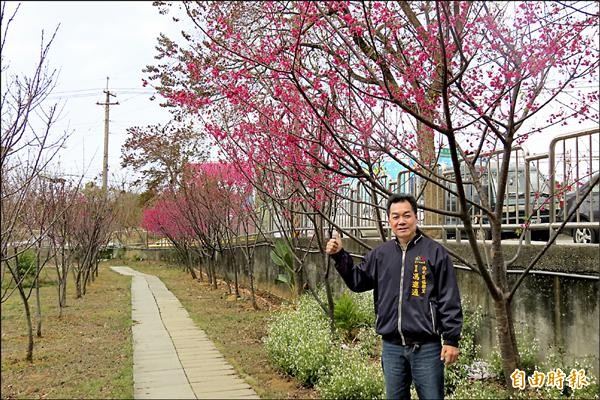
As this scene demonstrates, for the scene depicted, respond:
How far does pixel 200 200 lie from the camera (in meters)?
14.5

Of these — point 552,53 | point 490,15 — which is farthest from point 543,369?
point 490,15

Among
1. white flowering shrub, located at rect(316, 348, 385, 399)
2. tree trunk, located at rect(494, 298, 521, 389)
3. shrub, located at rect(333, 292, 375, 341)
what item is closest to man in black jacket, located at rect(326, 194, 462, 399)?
tree trunk, located at rect(494, 298, 521, 389)

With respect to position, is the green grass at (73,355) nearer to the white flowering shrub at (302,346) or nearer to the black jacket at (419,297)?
the white flowering shrub at (302,346)

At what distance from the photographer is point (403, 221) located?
3264 mm

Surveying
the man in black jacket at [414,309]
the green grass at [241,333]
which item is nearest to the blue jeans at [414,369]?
the man in black jacket at [414,309]

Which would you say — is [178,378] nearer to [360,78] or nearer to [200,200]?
[360,78]

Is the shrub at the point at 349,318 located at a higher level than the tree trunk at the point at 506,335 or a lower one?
lower

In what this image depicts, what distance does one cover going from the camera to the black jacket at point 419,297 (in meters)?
3.05

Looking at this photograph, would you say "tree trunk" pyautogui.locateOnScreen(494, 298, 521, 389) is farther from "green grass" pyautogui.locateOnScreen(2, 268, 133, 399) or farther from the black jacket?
"green grass" pyautogui.locateOnScreen(2, 268, 133, 399)

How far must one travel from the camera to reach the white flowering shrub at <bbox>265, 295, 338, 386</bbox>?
534 centimetres

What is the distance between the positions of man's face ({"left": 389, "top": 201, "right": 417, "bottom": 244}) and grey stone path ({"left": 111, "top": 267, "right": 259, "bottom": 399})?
249 centimetres

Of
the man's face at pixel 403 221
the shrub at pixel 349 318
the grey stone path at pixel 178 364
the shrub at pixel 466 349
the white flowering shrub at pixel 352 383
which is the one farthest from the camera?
the shrub at pixel 349 318

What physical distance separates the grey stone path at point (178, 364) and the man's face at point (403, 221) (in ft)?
8.17

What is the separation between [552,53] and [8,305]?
44.7 ft
